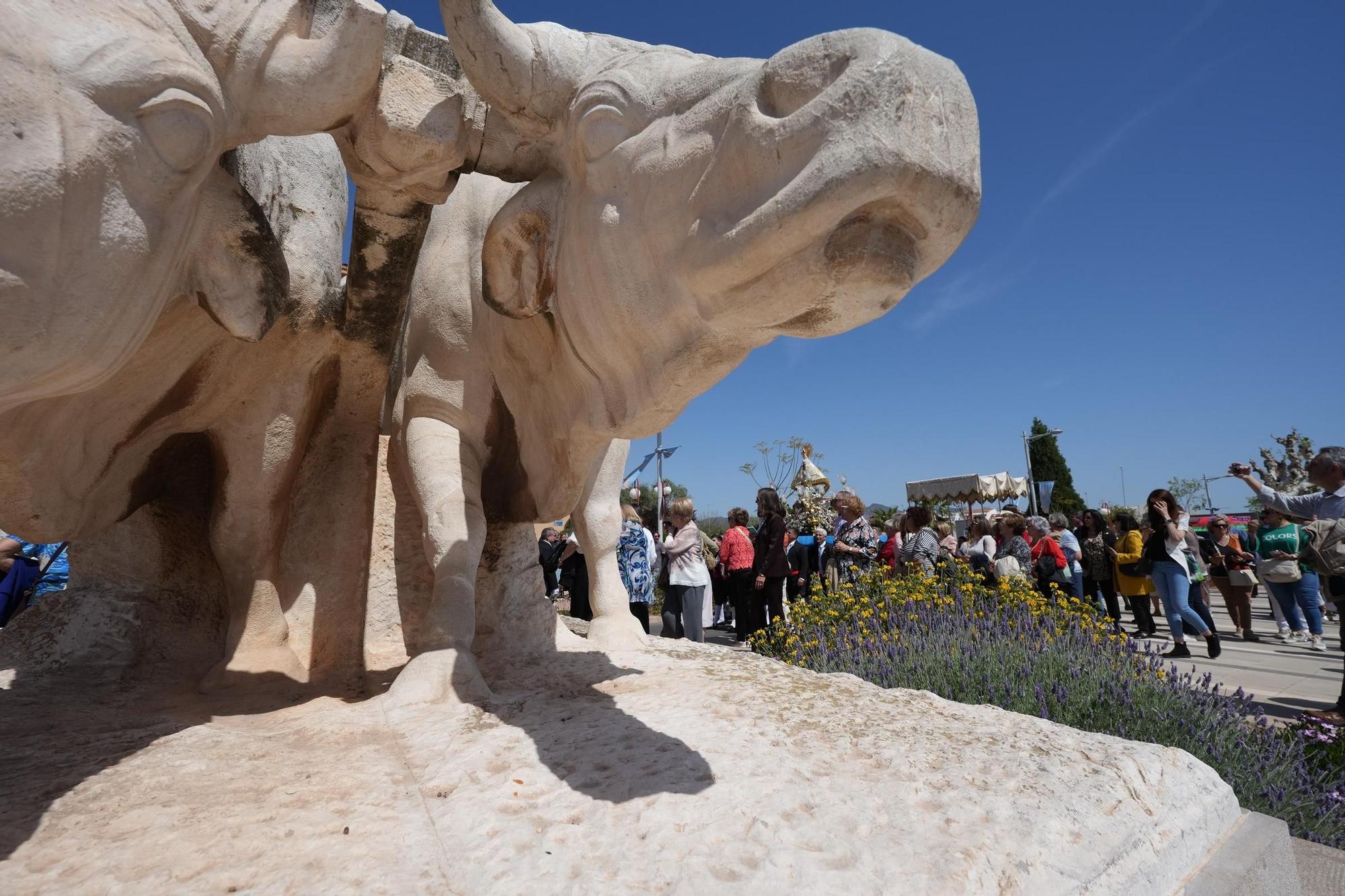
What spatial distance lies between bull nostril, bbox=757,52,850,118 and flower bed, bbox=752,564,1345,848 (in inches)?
110

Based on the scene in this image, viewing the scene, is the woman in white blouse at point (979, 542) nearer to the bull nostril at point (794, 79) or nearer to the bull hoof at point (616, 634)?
the bull hoof at point (616, 634)

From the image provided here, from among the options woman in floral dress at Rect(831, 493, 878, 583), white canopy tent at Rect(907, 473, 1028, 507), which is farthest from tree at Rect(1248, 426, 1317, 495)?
woman in floral dress at Rect(831, 493, 878, 583)

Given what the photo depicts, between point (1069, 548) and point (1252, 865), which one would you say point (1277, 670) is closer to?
point (1069, 548)

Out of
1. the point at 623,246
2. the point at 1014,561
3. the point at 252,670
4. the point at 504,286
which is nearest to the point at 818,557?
the point at 1014,561

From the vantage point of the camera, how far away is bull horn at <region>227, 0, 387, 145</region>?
1550mm

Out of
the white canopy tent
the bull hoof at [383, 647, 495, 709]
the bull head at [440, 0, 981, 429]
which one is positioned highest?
the white canopy tent

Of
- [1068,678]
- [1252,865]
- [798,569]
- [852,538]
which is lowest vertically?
[1252,865]

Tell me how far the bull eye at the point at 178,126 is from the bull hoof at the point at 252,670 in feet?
5.20

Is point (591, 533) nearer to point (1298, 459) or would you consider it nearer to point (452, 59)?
point (452, 59)

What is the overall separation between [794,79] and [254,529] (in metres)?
2.18

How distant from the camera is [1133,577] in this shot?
8.58 meters

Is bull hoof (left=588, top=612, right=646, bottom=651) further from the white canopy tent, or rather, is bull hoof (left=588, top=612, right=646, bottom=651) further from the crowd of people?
the white canopy tent

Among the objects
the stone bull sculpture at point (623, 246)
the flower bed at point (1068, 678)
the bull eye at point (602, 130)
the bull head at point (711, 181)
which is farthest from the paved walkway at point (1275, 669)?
the bull eye at point (602, 130)

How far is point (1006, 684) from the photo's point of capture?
3.39 m
